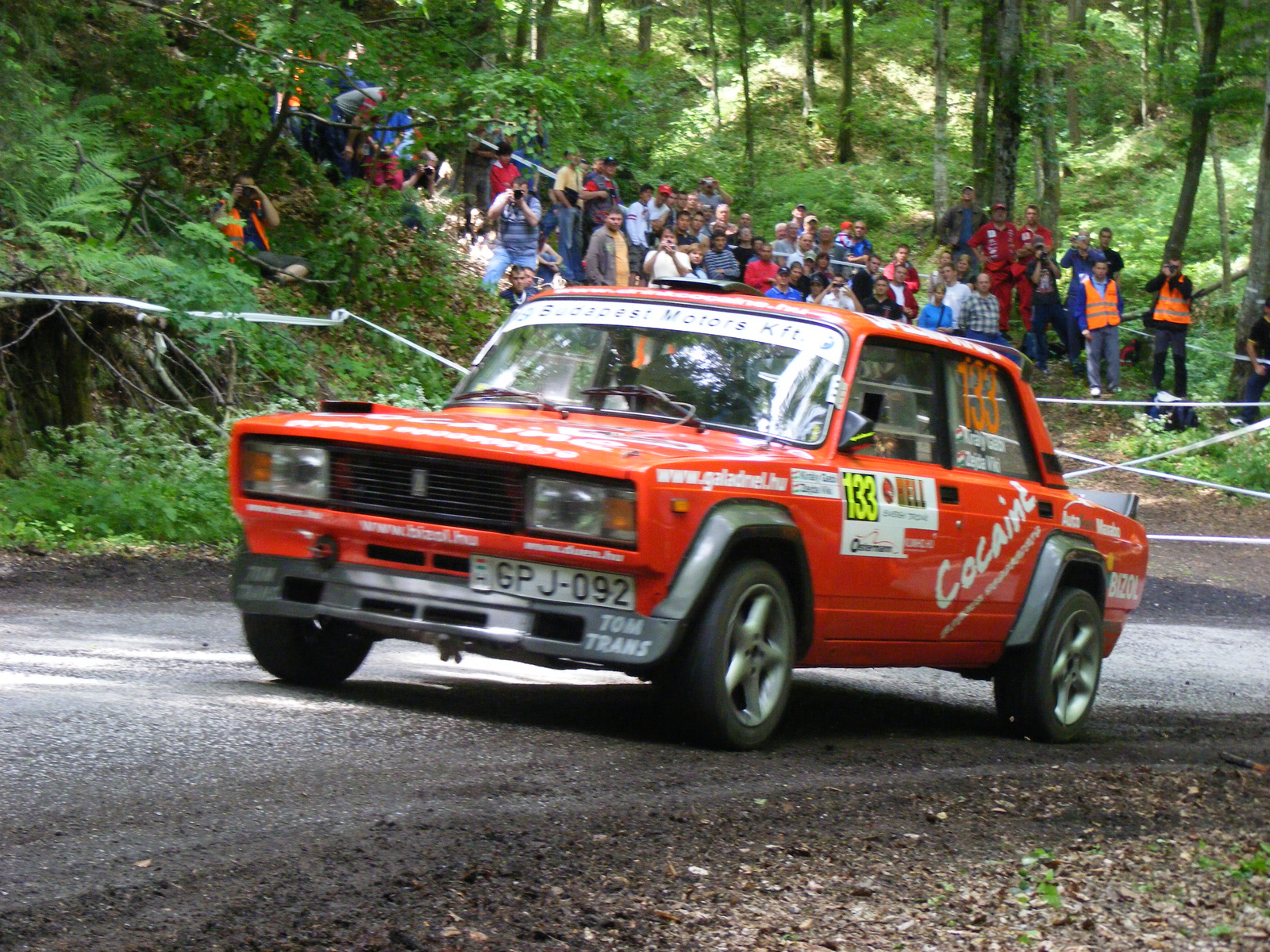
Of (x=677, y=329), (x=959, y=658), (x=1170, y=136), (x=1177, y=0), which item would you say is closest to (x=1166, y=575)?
(x=959, y=658)

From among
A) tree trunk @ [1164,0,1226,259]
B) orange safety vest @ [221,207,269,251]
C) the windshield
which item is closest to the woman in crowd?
tree trunk @ [1164,0,1226,259]

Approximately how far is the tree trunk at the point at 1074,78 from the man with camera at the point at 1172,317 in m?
19.7

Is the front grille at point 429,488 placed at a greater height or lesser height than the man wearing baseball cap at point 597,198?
lesser

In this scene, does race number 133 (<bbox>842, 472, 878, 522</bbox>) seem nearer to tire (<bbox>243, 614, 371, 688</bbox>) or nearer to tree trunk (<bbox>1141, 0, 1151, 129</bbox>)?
tire (<bbox>243, 614, 371, 688</bbox>)

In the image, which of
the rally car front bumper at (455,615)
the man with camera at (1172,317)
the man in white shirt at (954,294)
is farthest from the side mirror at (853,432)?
the man with camera at (1172,317)

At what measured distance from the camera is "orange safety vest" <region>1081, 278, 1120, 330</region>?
73.2ft

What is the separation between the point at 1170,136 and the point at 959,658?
125ft

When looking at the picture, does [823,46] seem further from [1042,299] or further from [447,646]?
[447,646]

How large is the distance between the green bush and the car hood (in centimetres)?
532

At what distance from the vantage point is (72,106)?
580 inches

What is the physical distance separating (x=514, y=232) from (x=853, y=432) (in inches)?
497

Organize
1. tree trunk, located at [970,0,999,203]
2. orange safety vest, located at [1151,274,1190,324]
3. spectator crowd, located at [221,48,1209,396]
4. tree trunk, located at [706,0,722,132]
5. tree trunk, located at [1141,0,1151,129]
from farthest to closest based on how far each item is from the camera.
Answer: tree trunk, located at [1141,0,1151,129] → tree trunk, located at [706,0,722,132] → tree trunk, located at [970,0,999,203] → orange safety vest, located at [1151,274,1190,324] → spectator crowd, located at [221,48,1209,396]

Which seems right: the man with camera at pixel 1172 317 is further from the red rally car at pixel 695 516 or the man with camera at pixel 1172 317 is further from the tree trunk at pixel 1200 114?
the red rally car at pixel 695 516

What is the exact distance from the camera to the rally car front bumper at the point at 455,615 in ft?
18.4
